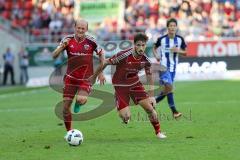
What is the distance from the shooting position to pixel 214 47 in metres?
36.5

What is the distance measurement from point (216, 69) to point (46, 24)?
497 inches

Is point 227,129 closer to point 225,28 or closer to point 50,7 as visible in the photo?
point 225,28

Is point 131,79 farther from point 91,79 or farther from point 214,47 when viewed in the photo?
point 214,47

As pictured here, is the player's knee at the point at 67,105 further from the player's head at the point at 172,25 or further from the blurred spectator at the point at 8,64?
the blurred spectator at the point at 8,64

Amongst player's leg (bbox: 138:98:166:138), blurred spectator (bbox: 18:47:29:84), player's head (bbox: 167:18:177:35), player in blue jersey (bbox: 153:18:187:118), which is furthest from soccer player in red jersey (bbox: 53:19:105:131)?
blurred spectator (bbox: 18:47:29:84)

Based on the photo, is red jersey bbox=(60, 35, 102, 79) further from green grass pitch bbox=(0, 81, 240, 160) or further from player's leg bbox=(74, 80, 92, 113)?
green grass pitch bbox=(0, 81, 240, 160)

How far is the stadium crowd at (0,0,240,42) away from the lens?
38844mm

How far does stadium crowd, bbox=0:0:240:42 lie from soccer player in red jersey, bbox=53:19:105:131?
2455 cm

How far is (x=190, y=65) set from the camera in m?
34.9

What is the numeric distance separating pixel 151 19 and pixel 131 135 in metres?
27.3

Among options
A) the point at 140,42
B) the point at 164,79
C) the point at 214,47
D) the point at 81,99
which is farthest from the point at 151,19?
the point at 140,42

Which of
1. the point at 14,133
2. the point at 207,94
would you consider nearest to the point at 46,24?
the point at 207,94

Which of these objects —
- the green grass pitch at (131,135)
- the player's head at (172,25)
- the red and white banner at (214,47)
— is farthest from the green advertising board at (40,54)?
the player's head at (172,25)

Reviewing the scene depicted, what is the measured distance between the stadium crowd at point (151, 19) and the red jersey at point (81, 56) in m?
24.5
